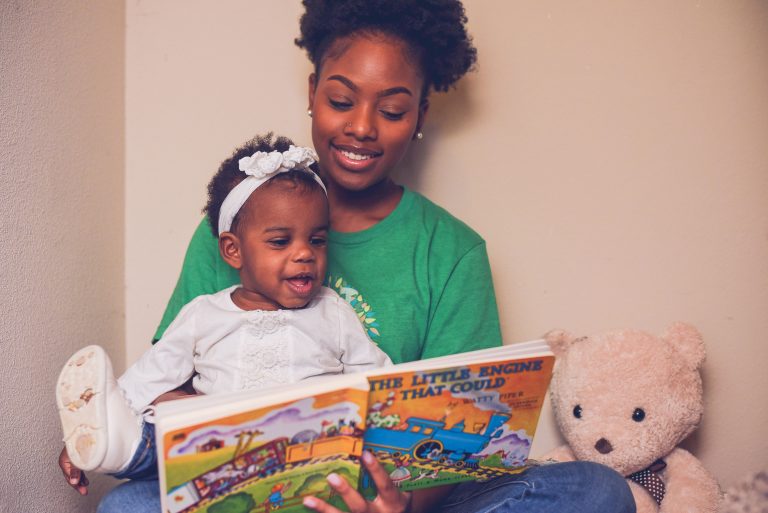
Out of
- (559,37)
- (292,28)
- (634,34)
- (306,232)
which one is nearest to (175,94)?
(292,28)

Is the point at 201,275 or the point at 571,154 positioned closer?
the point at 201,275

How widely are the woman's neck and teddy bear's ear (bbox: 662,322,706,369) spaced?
2.06 feet

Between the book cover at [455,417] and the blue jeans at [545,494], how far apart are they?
84 mm

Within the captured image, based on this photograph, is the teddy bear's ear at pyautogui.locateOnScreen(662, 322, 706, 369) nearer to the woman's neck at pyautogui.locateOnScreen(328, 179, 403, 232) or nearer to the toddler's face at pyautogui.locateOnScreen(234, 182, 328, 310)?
the woman's neck at pyautogui.locateOnScreen(328, 179, 403, 232)

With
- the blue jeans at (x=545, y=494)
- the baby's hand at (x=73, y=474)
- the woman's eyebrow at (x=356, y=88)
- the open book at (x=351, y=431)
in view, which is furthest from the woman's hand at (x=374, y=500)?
the woman's eyebrow at (x=356, y=88)

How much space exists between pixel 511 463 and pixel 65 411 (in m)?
0.66

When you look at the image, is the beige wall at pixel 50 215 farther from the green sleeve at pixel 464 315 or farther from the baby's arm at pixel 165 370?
the green sleeve at pixel 464 315

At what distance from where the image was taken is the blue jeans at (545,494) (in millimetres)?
1051

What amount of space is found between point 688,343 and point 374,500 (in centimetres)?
74

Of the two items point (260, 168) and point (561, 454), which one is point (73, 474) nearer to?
point (260, 168)

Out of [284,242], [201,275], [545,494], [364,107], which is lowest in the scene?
[545,494]

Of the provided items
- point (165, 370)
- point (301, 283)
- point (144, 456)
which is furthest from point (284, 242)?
point (144, 456)

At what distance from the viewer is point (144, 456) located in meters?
0.97

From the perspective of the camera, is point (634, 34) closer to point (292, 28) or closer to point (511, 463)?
point (292, 28)
